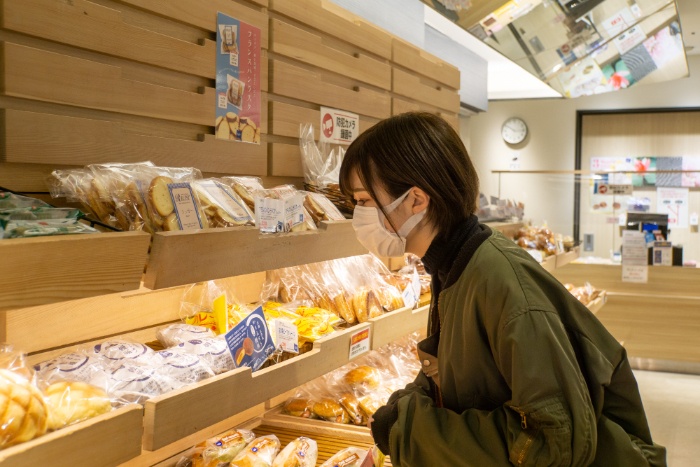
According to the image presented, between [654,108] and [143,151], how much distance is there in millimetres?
7292

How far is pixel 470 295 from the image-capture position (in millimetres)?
1212

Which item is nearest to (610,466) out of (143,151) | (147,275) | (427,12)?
(147,275)

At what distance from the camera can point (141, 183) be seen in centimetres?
135

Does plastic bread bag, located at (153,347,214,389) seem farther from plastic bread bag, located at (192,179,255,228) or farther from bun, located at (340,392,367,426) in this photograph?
bun, located at (340,392,367,426)

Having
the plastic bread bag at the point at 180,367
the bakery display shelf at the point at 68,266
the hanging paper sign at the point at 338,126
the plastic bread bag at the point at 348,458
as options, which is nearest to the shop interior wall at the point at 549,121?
the hanging paper sign at the point at 338,126

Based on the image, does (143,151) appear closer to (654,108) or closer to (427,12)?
(427,12)

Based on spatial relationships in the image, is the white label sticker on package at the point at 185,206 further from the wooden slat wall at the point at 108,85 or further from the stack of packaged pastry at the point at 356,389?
the stack of packaged pastry at the point at 356,389

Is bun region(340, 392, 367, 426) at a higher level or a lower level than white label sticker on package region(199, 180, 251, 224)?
lower

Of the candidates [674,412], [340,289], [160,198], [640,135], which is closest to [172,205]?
[160,198]

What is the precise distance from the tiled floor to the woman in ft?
9.98

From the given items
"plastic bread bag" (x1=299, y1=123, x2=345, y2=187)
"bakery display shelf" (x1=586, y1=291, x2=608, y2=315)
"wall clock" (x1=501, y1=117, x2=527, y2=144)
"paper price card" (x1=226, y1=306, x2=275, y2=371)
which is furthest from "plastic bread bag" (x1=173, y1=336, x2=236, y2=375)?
"wall clock" (x1=501, y1=117, x2=527, y2=144)

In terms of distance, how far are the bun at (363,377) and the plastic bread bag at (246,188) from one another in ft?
2.80

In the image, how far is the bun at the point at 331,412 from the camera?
209 cm

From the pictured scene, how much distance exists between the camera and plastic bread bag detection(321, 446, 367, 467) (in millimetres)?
1771
